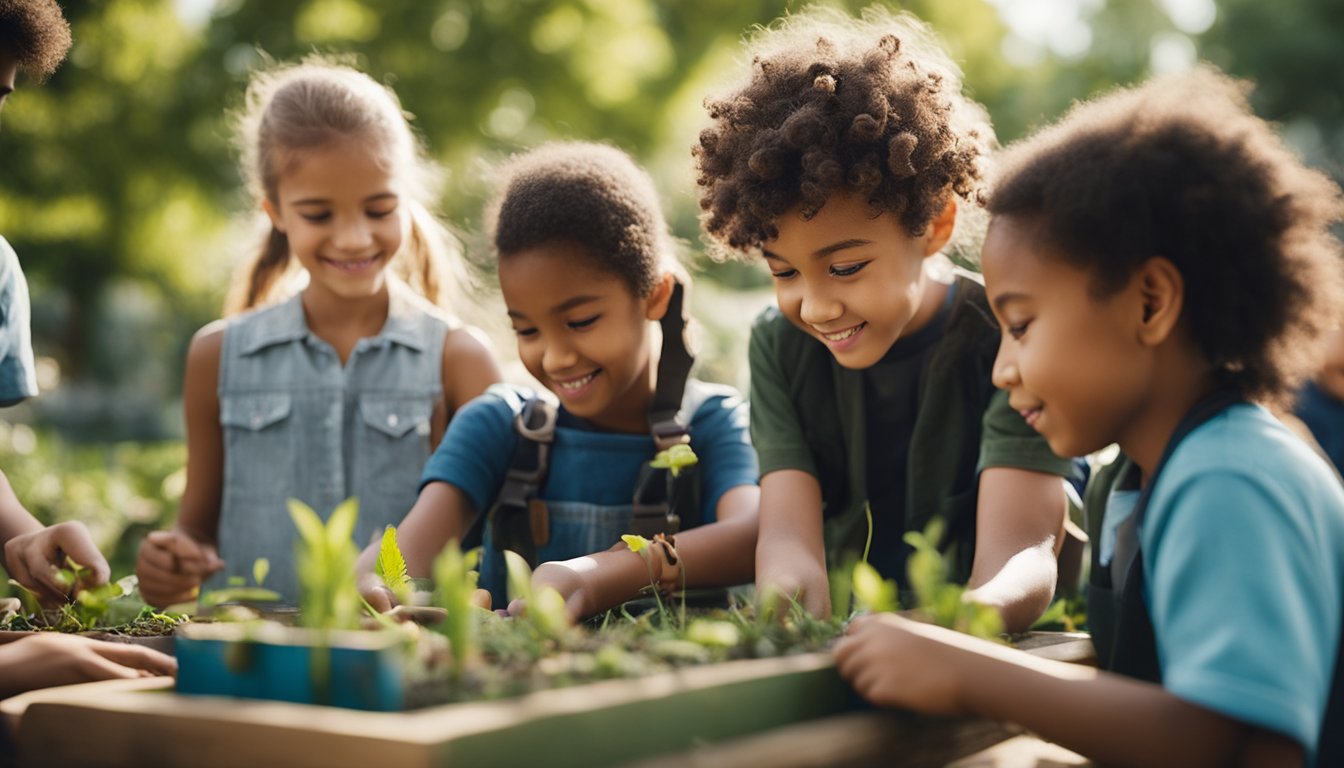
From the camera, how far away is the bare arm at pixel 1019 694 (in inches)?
67.9

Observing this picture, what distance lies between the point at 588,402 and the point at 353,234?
49.7 inches

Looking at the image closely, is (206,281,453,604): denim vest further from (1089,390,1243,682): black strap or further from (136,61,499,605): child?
(1089,390,1243,682): black strap

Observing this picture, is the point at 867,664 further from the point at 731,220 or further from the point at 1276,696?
the point at 731,220

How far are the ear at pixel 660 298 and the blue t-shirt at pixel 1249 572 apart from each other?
171 centimetres

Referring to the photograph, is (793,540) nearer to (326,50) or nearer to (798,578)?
(798,578)

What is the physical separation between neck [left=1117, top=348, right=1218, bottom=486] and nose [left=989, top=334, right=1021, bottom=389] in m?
0.22

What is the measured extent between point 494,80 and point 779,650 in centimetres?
1339

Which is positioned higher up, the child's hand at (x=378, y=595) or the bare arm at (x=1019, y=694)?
the child's hand at (x=378, y=595)

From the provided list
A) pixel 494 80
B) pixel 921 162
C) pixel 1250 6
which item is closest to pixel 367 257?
pixel 921 162

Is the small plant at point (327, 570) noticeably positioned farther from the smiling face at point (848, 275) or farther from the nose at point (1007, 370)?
the smiling face at point (848, 275)

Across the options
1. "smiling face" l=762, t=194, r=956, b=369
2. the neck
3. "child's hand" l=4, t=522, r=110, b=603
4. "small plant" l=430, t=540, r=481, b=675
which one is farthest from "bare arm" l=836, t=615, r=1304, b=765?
"child's hand" l=4, t=522, r=110, b=603

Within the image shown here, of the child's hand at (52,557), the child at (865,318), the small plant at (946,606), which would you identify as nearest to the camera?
the small plant at (946,606)

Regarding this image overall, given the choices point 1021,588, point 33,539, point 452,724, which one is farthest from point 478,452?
point 452,724

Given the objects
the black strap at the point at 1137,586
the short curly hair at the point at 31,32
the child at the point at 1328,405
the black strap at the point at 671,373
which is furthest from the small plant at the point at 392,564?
the child at the point at 1328,405
